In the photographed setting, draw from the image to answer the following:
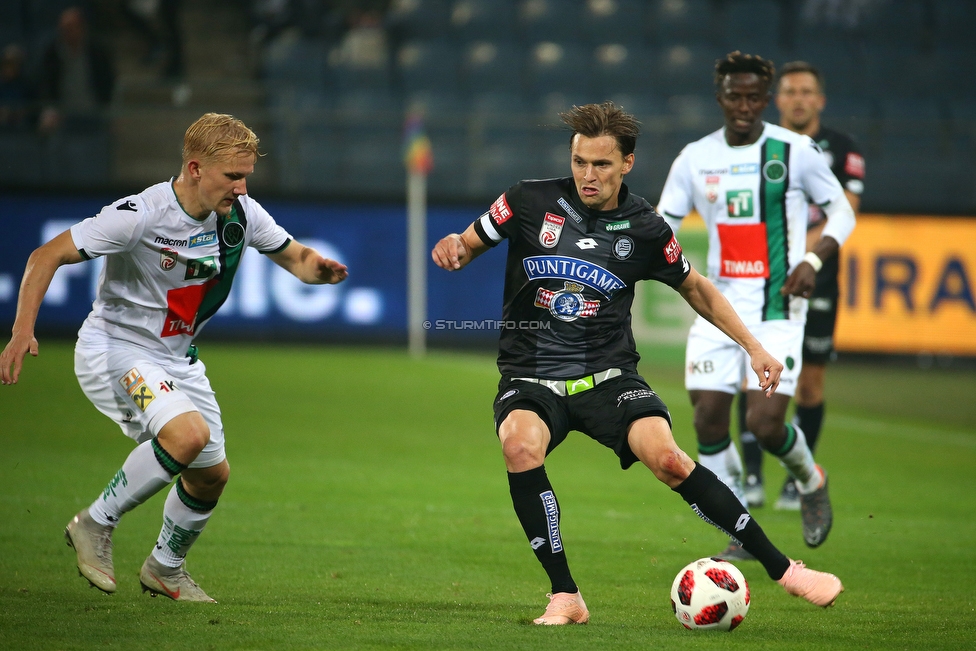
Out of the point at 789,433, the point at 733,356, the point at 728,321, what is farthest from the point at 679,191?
the point at 728,321

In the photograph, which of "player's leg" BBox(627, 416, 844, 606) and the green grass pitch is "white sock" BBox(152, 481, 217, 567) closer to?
the green grass pitch

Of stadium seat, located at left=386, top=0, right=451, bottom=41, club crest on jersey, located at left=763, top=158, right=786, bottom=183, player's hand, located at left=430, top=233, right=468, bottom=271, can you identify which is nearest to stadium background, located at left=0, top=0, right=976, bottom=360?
stadium seat, located at left=386, top=0, right=451, bottom=41

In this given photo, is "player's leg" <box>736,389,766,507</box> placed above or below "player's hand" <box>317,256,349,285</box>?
below

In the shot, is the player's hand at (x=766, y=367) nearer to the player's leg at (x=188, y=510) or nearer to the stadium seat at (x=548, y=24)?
the player's leg at (x=188, y=510)

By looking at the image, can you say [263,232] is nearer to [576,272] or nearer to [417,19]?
[576,272]

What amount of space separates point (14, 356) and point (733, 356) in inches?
145

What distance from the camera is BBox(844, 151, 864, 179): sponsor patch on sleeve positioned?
26.9 feet

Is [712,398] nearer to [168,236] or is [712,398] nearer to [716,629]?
[716,629]

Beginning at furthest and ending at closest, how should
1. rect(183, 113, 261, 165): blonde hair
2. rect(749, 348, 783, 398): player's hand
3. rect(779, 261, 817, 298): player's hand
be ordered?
rect(779, 261, 817, 298): player's hand
rect(749, 348, 783, 398): player's hand
rect(183, 113, 261, 165): blonde hair

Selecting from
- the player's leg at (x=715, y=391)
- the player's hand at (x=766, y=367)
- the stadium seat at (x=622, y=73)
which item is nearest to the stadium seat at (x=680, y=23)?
the stadium seat at (x=622, y=73)

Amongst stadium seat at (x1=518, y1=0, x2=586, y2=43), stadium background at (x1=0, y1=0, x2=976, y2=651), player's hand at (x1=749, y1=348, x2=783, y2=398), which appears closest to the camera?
player's hand at (x1=749, y1=348, x2=783, y2=398)

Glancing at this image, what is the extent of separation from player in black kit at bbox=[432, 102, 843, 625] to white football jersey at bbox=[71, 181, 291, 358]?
96 centimetres

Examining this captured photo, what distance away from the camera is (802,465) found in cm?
654

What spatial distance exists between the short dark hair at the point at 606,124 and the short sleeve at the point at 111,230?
5.85 feet
